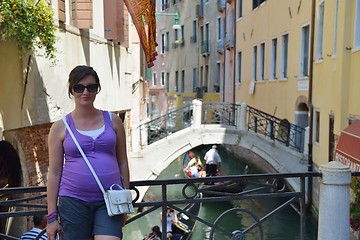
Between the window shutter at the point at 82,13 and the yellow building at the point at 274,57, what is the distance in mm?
5983

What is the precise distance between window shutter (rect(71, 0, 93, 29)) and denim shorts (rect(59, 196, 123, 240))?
427cm

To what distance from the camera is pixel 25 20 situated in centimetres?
365

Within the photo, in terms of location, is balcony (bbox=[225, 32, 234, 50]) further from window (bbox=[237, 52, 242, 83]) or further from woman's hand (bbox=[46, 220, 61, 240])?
woman's hand (bbox=[46, 220, 61, 240])

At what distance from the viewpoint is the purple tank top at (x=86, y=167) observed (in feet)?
6.35

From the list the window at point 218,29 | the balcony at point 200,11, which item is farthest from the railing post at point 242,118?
the balcony at point 200,11

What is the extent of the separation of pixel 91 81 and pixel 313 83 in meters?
8.64

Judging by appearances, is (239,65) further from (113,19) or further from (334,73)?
(113,19)

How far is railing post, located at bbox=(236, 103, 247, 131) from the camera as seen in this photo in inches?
463

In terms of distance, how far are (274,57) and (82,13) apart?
8153mm

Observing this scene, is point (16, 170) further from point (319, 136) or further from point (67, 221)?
point (319, 136)

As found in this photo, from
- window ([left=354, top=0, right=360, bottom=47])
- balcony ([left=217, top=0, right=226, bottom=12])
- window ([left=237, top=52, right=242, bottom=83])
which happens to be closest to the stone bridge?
window ([left=354, top=0, right=360, bottom=47])

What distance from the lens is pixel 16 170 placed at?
15.9 feet

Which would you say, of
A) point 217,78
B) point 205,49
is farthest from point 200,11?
point 217,78

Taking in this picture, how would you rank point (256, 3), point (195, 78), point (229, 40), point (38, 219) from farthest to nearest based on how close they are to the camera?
1. point (195, 78)
2. point (229, 40)
3. point (256, 3)
4. point (38, 219)
